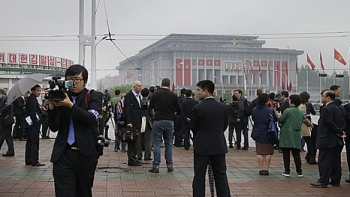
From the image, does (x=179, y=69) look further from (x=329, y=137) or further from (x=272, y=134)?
(x=329, y=137)

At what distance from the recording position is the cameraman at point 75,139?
15.6 feet

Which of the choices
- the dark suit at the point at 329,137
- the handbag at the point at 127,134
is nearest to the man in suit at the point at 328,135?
the dark suit at the point at 329,137

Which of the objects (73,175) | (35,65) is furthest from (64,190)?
(35,65)

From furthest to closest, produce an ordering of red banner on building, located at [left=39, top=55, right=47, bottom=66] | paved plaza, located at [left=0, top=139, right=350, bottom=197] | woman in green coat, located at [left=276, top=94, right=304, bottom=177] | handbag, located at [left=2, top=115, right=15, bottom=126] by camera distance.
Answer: red banner on building, located at [left=39, top=55, right=47, bottom=66]
handbag, located at [left=2, top=115, right=15, bottom=126]
woman in green coat, located at [left=276, top=94, right=304, bottom=177]
paved plaza, located at [left=0, top=139, right=350, bottom=197]

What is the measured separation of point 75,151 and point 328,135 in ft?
17.4

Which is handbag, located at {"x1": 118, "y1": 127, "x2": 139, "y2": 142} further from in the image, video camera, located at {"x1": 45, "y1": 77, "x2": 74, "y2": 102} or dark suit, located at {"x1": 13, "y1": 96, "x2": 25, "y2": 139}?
video camera, located at {"x1": 45, "y1": 77, "x2": 74, "y2": 102}

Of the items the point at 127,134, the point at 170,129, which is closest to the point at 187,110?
the point at 127,134

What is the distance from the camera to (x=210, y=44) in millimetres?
98312

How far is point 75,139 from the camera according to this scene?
4.81m

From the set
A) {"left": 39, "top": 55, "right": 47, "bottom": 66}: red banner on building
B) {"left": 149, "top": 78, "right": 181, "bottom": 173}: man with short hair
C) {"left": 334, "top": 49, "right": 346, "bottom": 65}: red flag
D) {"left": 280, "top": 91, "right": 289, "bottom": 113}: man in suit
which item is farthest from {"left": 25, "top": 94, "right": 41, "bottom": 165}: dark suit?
{"left": 39, "top": 55, "right": 47, "bottom": 66}: red banner on building

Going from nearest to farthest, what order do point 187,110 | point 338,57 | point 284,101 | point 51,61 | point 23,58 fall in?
point 284,101 → point 187,110 → point 338,57 → point 23,58 → point 51,61

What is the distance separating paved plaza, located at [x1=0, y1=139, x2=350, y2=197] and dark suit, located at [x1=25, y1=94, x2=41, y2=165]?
9.8 inches

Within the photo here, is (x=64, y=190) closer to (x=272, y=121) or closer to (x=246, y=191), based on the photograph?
(x=246, y=191)

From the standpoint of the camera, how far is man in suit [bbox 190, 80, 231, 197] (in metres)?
6.74
